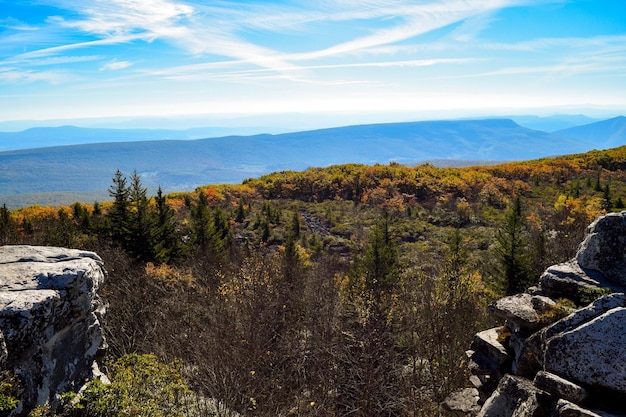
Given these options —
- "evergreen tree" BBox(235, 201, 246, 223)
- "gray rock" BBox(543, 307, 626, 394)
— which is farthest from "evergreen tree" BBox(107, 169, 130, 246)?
"gray rock" BBox(543, 307, 626, 394)

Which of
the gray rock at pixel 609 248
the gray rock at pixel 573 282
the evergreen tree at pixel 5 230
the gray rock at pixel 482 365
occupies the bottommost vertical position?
the gray rock at pixel 482 365

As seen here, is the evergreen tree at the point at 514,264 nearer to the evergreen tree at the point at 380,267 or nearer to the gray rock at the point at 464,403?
the evergreen tree at the point at 380,267

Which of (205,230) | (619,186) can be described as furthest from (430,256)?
(619,186)

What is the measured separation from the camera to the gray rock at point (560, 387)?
24.5ft

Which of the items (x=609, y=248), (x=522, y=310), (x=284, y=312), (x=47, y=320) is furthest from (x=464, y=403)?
(x=284, y=312)

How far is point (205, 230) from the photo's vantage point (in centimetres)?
3256

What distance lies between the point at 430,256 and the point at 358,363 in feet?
70.9

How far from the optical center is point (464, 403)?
1126 centimetres

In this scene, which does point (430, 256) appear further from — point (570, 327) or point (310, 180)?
point (310, 180)

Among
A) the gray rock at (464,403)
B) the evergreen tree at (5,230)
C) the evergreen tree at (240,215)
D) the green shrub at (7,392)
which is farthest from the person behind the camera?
the evergreen tree at (240,215)

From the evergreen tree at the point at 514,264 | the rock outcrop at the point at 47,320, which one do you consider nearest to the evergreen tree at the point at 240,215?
the evergreen tree at the point at 514,264

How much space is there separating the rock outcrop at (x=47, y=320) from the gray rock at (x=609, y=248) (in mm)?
12235

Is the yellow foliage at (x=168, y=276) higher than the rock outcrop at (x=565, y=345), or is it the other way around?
the rock outcrop at (x=565, y=345)

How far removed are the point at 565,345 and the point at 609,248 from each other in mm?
3297
